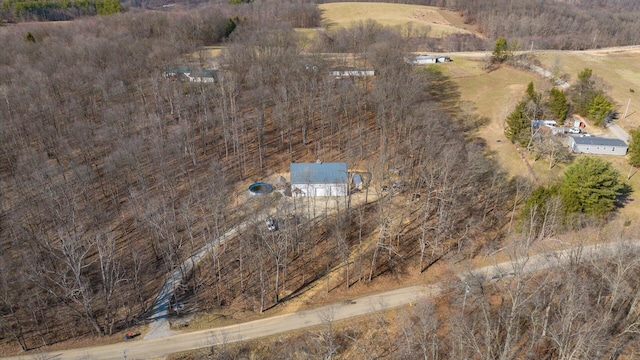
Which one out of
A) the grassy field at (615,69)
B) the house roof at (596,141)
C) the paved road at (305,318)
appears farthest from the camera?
the grassy field at (615,69)

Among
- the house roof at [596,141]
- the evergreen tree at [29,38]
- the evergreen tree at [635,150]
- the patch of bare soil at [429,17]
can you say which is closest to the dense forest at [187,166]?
the evergreen tree at [29,38]

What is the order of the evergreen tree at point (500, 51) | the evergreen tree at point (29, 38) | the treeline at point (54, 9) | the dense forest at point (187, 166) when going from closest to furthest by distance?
1. the dense forest at point (187, 166)
2. the evergreen tree at point (29, 38)
3. the evergreen tree at point (500, 51)
4. the treeline at point (54, 9)

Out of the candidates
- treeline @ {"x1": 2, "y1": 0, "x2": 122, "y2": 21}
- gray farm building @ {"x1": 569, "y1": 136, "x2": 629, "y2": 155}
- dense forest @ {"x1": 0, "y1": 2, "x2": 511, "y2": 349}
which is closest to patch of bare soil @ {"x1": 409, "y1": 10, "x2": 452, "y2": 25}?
dense forest @ {"x1": 0, "y1": 2, "x2": 511, "y2": 349}

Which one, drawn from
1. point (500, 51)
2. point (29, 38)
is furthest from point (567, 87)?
point (29, 38)

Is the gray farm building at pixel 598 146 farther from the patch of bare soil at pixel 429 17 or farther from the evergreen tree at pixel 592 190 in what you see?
the patch of bare soil at pixel 429 17

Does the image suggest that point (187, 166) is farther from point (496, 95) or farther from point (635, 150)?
point (635, 150)

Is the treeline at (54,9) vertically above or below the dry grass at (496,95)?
above
